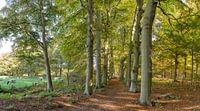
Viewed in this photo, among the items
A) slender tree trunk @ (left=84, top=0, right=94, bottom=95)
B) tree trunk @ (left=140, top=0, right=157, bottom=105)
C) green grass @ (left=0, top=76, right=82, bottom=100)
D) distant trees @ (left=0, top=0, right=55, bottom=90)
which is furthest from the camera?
distant trees @ (left=0, top=0, right=55, bottom=90)

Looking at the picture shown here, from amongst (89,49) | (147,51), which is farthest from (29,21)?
(147,51)

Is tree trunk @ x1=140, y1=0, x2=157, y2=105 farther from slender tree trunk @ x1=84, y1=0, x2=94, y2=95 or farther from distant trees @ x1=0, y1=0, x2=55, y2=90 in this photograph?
distant trees @ x1=0, y1=0, x2=55, y2=90

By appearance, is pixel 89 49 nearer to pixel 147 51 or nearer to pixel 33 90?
pixel 147 51

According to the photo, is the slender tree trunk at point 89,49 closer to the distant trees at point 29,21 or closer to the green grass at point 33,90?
the green grass at point 33,90

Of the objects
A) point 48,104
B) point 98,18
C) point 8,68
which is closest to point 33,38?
point 98,18

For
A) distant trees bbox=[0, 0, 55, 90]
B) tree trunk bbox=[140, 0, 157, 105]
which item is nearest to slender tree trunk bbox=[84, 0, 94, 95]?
tree trunk bbox=[140, 0, 157, 105]

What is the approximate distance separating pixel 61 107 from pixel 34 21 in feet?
43.3

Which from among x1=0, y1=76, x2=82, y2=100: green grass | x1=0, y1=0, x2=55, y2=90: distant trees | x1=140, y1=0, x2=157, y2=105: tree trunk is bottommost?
x1=0, y1=76, x2=82, y2=100: green grass

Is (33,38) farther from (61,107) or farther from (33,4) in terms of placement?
(61,107)

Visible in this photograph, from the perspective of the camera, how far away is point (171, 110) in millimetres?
11055

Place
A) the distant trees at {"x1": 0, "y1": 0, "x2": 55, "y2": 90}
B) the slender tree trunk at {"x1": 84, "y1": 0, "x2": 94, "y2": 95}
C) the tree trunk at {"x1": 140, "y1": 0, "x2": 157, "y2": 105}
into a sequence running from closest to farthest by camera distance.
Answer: the tree trunk at {"x1": 140, "y1": 0, "x2": 157, "y2": 105}, the slender tree trunk at {"x1": 84, "y1": 0, "x2": 94, "y2": 95}, the distant trees at {"x1": 0, "y1": 0, "x2": 55, "y2": 90}

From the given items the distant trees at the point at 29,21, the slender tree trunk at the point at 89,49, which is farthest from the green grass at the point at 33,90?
the distant trees at the point at 29,21

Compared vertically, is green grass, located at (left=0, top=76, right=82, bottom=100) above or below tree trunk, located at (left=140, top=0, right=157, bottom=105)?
below

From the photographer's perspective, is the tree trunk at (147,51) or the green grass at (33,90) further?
the green grass at (33,90)
